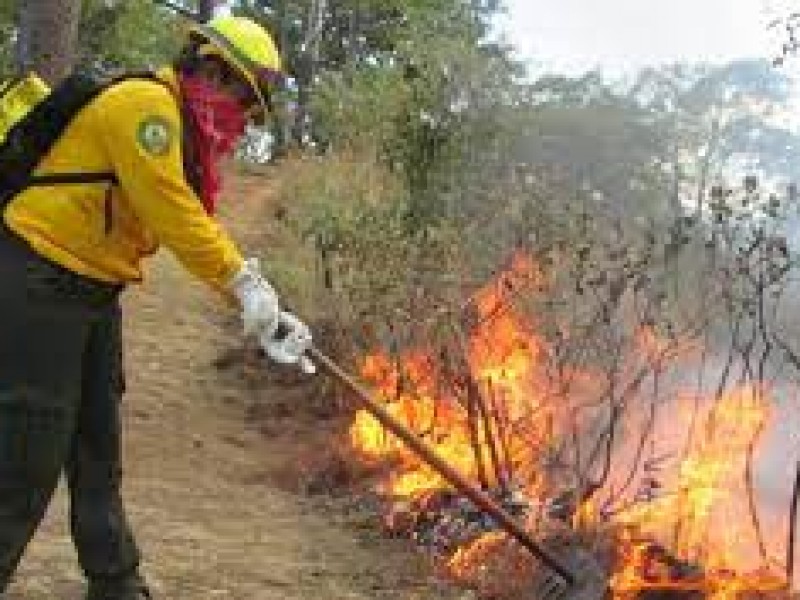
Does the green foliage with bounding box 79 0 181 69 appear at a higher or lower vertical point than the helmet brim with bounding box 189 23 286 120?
higher

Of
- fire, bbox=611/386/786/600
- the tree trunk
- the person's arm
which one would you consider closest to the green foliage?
the tree trunk

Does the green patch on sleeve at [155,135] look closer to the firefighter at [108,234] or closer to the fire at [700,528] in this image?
the firefighter at [108,234]

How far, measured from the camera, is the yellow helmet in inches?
173

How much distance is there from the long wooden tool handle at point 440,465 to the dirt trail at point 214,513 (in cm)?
53

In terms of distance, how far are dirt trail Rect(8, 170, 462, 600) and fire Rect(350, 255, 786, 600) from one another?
0.41 meters

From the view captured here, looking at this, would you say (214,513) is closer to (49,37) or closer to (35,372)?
(35,372)

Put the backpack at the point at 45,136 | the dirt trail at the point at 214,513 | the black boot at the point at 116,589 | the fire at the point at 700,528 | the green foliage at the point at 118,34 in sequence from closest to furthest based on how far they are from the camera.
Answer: the backpack at the point at 45,136 < the black boot at the point at 116,589 < the fire at the point at 700,528 < the dirt trail at the point at 214,513 < the green foliage at the point at 118,34

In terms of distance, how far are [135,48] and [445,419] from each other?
43.9 feet

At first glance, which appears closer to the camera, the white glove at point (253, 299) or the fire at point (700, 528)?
the white glove at point (253, 299)

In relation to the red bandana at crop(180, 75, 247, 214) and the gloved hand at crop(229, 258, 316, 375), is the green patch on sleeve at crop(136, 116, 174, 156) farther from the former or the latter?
the gloved hand at crop(229, 258, 316, 375)

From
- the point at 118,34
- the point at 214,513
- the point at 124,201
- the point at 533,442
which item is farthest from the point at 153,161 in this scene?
the point at 118,34

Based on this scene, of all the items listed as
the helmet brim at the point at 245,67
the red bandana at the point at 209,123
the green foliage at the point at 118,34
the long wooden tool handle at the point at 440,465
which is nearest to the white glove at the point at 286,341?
the long wooden tool handle at the point at 440,465

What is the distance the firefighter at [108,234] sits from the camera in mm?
4172

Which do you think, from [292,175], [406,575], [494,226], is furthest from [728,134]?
[406,575]
